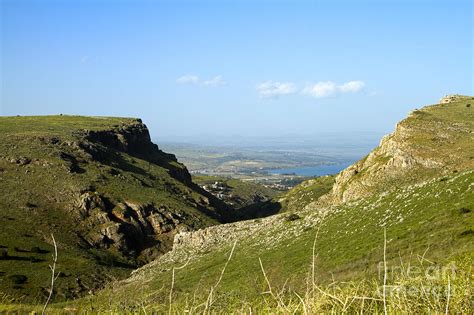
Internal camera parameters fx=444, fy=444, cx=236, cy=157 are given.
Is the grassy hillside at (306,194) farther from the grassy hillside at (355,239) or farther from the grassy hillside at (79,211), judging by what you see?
the grassy hillside at (355,239)

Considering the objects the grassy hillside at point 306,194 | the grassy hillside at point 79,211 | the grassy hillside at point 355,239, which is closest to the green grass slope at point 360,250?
the grassy hillside at point 355,239

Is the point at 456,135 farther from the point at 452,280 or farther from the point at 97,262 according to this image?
the point at 452,280

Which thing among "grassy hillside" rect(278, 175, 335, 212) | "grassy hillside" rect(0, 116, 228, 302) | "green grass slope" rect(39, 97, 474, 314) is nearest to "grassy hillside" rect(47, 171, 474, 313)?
"green grass slope" rect(39, 97, 474, 314)

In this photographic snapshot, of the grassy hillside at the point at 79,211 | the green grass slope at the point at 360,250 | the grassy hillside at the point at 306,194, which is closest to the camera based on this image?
the green grass slope at the point at 360,250

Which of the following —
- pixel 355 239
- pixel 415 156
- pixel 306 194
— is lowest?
pixel 306 194

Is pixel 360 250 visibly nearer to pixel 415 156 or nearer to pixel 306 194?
pixel 415 156

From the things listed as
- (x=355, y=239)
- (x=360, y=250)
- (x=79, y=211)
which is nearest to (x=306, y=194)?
(x=79, y=211)

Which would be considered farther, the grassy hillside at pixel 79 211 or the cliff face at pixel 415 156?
the grassy hillside at pixel 79 211

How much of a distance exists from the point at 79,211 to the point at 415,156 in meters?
56.5

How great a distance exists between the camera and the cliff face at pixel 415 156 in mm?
59031

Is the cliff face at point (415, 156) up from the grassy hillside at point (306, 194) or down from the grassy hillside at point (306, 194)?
up

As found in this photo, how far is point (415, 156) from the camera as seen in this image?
205ft

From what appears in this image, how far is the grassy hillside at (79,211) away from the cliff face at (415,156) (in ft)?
105

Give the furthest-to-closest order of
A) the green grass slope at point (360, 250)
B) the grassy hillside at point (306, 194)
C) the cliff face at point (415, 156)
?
the grassy hillside at point (306, 194) < the cliff face at point (415, 156) < the green grass slope at point (360, 250)
